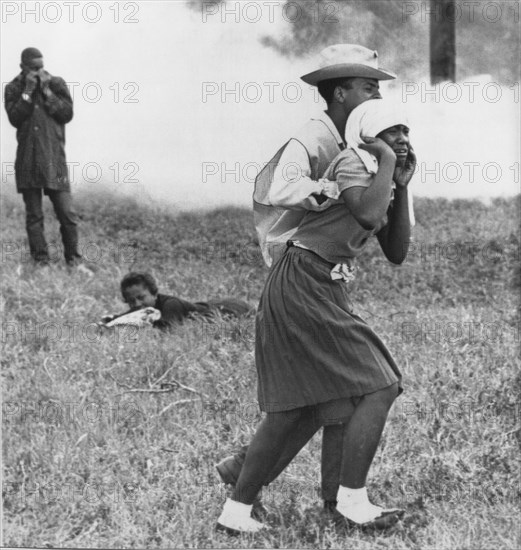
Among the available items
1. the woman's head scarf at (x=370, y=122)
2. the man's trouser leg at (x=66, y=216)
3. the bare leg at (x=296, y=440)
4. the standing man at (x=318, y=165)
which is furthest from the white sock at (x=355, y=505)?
the man's trouser leg at (x=66, y=216)

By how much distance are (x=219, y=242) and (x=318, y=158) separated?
1101mm

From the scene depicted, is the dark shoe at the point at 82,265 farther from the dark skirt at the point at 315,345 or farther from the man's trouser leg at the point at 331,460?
the man's trouser leg at the point at 331,460

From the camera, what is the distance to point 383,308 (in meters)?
4.81

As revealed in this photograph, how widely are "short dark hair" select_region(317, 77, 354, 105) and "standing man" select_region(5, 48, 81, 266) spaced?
58.6 inches

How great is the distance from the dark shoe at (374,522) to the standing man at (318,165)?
0.44 ft

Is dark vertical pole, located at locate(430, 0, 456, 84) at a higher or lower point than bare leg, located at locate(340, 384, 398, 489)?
higher

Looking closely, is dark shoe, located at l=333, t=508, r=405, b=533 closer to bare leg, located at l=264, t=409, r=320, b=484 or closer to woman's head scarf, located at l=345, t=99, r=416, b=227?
bare leg, located at l=264, t=409, r=320, b=484

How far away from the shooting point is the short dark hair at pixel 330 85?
360 cm

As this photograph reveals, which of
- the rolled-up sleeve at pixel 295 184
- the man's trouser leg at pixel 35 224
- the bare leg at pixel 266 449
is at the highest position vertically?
the rolled-up sleeve at pixel 295 184

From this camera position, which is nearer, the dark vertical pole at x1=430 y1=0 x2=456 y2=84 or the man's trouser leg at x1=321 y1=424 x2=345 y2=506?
the man's trouser leg at x1=321 y1=424 x2=345 y2=506

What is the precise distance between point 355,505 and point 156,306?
5.07ft

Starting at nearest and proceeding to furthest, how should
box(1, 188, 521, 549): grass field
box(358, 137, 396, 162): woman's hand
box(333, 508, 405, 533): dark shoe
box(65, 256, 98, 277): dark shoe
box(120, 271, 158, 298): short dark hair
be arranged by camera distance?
box(358, 137, 396, 162): woman's hand, box(333, 508, 405, 533): dark shoe, box(1, 188, 521, 549): grass field, box(120, 271, 158, 298): short dark hair, box(65, 256, 98, 277): dark shoe

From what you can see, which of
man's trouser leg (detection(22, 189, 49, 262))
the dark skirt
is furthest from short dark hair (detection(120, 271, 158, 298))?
the dark skirt

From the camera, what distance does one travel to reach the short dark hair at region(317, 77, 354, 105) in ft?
11.8
